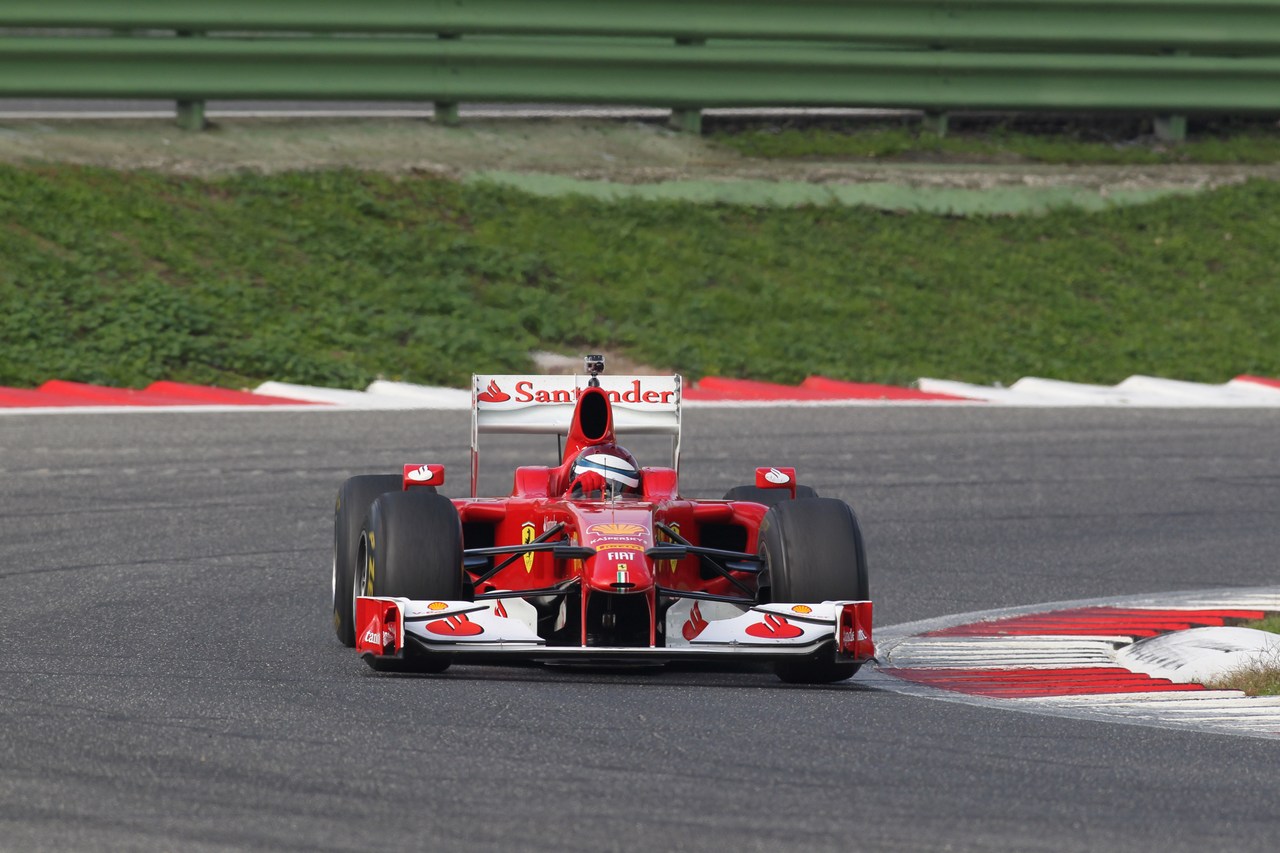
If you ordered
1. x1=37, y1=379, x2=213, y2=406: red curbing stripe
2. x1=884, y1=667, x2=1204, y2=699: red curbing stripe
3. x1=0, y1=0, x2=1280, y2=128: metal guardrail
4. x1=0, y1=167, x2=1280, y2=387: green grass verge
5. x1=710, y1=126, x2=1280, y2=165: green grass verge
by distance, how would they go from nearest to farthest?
x1=884, y1=667, x2=1204, y2=699: red curbing stripe → x1=37, y1=379, x2=213, y2=406: red curbing stripe → x1=0, y1=167, x2=1280, y2=387: green grass verge → x1=0, y1=0, x2=1280, y2=128: metal guardrail → x1=710, y1=126, x2=1280, y2=165: green grass verge

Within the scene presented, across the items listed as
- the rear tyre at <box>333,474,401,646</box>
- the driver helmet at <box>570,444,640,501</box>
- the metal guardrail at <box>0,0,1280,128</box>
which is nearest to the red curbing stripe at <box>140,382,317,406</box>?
the metal guardrail at <box>0,0,1280,128</box>

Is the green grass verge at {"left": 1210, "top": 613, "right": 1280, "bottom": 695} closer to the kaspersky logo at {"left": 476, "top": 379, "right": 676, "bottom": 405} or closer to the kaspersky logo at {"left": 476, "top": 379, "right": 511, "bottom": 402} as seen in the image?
the kaspersky logo at {"left": 476, "top": 379, "right": 676, "bottom": 405}

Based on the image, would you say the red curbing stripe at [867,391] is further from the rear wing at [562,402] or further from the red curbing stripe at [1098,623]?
the rear wing at [562,402]

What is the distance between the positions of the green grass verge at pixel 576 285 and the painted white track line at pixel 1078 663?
5.13 meters

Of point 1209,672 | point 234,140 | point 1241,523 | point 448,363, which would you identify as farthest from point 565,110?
point 1209,672

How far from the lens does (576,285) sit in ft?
50.1

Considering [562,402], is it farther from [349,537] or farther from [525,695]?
[525,695]

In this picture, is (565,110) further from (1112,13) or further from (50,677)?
(50,677)

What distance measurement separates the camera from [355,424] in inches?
502

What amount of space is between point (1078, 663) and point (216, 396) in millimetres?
6585

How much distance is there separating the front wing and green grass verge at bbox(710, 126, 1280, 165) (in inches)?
394

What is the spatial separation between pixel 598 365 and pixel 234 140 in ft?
26.6

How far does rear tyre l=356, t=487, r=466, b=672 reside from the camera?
7.49m

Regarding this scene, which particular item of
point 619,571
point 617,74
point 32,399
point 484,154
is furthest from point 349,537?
point 617,74
